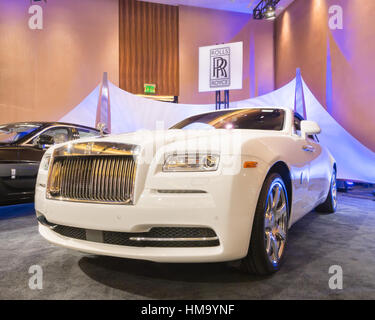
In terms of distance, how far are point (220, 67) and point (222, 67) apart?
47 mm

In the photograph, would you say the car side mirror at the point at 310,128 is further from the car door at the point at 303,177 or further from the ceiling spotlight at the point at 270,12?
the ceiling spotlight at the point at 270,12

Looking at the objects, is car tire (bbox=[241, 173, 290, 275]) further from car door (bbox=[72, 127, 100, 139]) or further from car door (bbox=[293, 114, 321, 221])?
car door (bbox=[72, 127, 100, 139])

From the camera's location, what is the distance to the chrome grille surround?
162 cm

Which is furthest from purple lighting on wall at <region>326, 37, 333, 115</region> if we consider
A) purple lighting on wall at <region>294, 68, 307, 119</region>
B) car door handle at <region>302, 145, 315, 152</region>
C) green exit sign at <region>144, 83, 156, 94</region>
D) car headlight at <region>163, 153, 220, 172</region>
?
car headlight at <region>163, 153, 220, 172</region>

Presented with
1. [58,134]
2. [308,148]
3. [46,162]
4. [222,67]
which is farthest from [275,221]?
[222,67]

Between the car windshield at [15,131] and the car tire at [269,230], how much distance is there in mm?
3193

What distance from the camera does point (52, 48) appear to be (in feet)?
30.6

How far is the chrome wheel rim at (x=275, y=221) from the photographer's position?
1.88 meters

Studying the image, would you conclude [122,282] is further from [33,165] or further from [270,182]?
[33,165]

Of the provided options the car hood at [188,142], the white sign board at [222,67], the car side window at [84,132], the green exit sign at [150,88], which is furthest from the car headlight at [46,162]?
the green exit sign at [150,88]

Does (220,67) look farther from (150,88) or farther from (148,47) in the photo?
(148,47)
